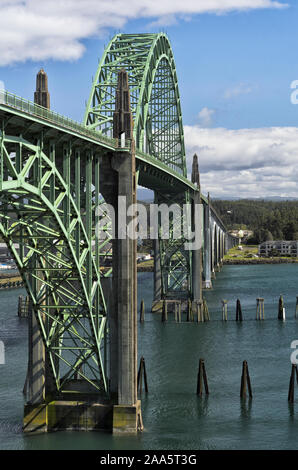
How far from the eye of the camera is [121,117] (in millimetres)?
35812

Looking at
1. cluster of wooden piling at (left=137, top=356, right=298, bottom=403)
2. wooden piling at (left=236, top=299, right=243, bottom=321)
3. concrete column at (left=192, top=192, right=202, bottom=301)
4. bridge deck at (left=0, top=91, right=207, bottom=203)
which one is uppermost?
bridge deck at (left=0, top=91, right=207, bottom=203)

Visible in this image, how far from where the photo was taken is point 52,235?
3045cm

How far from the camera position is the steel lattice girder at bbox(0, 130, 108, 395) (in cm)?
2742

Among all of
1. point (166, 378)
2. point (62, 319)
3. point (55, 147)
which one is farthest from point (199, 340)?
point (55, 147)

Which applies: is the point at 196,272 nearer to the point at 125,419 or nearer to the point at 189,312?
the point at 189,312

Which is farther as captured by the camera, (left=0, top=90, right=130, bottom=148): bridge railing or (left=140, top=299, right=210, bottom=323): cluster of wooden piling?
(left=140, top=299, right=210, bottom=323): cluster of wooden piling

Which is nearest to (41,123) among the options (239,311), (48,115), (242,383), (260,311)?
(48,115)

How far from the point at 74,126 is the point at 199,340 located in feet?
117

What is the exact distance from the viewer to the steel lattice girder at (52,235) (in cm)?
2742

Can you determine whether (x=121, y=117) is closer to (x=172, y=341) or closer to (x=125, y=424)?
(x=125, y=424)

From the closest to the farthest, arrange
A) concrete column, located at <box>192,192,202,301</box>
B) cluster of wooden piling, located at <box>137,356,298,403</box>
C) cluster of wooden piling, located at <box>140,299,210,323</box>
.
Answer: cluster of wooden piling, located at <box>137,356,298,403</box> < cluster of wooden piling, located at <box>140,299,210,323</box> < concrete column, located at <box>192,192,202,301</box>

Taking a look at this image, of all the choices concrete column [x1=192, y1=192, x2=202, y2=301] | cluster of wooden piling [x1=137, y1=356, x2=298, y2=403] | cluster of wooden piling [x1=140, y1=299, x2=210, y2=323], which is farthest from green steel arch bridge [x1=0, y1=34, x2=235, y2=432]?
concrete column [x1=192, y1=192, x2=202, y2=301]

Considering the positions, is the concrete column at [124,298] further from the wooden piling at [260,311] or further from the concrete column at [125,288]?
the wooden piling at [260,311]

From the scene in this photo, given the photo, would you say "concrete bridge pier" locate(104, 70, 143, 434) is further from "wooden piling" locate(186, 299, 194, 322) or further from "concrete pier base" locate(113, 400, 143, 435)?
"wooden piling" locate(186, 299, 194, 322)
